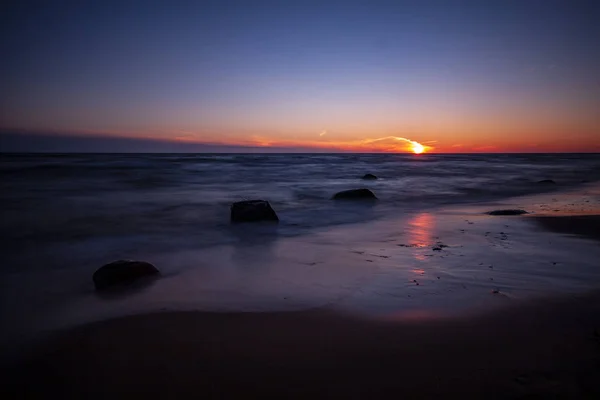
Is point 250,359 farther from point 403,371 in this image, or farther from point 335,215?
point 335,215

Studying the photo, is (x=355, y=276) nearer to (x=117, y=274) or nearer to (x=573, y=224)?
(x=117, y=274)

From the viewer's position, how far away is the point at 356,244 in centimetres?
696

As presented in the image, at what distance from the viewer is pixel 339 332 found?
11.0ft

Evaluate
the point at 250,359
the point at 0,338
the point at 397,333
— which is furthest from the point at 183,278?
the point at 397,333

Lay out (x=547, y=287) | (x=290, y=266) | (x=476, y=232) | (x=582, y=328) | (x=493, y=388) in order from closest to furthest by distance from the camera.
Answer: (x=493, y=388) < (x=582, y=328) < (x=547, y=287) < (x=290, y=266) < (x=476, y=232)

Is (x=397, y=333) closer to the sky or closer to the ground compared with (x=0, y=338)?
closer to the sky

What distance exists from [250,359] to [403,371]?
1.19 metres

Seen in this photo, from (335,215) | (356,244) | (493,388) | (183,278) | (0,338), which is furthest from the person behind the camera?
(335,215)

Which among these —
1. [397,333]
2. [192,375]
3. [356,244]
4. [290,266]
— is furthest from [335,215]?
[192,375]

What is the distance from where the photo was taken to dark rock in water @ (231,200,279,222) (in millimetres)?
9445

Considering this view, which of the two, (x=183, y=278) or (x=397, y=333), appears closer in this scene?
(x=397, y=333)

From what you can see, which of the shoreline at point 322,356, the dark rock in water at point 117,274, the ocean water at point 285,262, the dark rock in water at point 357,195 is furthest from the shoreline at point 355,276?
the dark rock in water at point 357,195

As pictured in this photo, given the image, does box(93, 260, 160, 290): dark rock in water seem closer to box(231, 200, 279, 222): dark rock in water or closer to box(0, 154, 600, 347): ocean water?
box(0, 154, 600, 347): ocean water

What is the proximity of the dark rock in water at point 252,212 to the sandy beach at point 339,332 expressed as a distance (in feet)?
12.1
